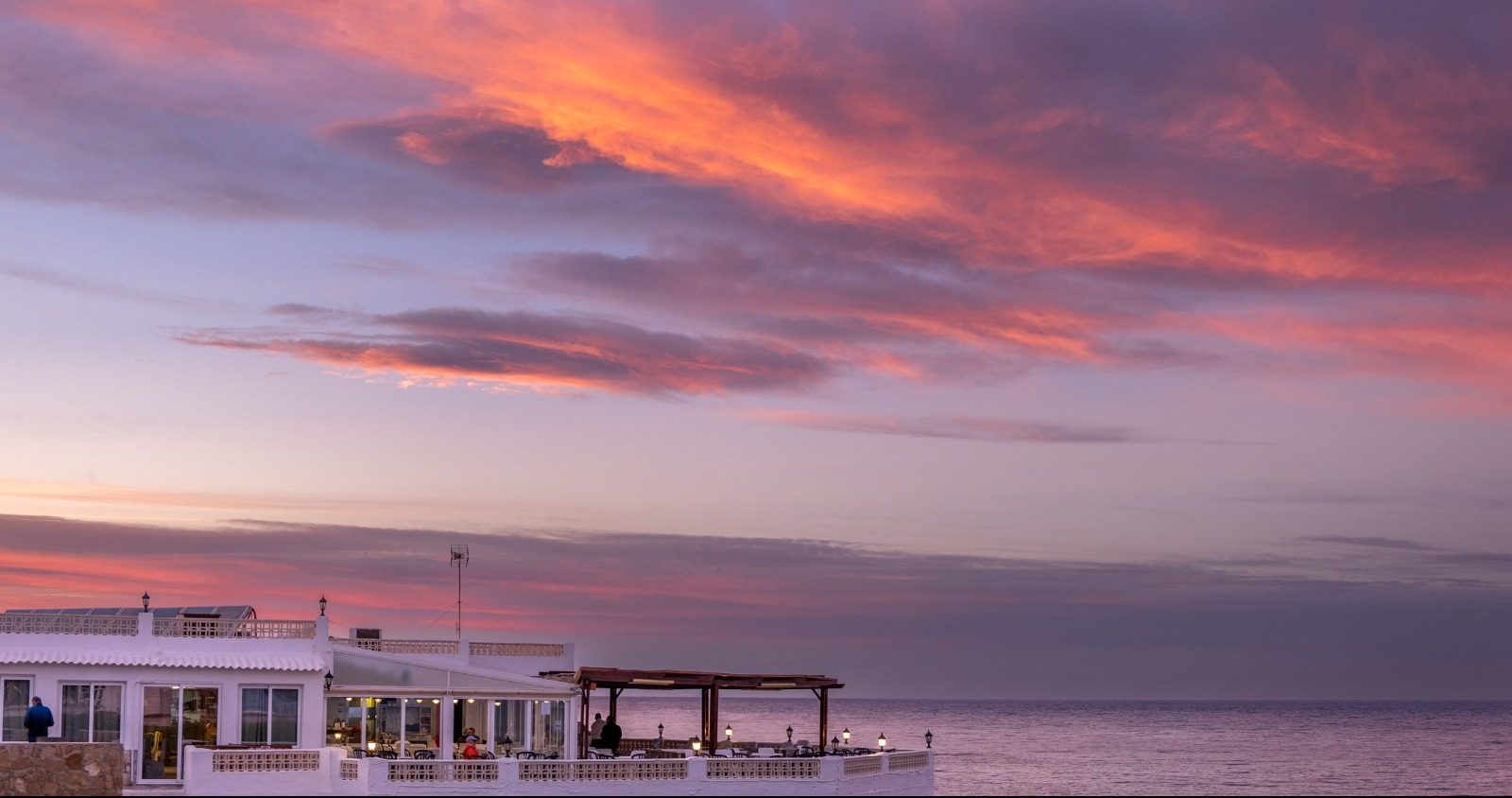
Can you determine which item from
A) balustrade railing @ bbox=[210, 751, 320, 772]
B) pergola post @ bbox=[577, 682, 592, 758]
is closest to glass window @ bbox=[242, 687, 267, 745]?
balustrade railing @ bbox=[210, 751, 320, 772]

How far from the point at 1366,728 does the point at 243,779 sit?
608 ft

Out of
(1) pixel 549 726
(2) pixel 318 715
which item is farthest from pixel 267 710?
(1) pixel 549 726

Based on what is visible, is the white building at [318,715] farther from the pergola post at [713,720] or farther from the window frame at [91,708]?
Answer: the pergola post at [713,720]

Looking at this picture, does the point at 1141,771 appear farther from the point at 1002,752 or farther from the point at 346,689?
the point at 346,689

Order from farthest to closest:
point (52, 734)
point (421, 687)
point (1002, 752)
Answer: point (1002, 752)
point (421, 687)
point (52, 734)

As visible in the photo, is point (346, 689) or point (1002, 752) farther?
point (1002, 752)

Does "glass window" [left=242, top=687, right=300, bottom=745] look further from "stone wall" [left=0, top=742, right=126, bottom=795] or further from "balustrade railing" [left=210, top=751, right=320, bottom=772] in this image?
"stone wall" [left=0, top=742, right=126, bottom=795]

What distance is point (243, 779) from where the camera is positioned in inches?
1375

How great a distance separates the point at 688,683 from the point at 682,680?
220 mm

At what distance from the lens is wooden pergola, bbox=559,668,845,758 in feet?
146

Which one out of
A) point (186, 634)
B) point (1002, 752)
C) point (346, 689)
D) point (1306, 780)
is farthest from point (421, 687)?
point (1002, 752)

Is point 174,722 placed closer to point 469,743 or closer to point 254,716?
point 254,716

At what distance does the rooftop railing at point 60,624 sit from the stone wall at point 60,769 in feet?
25.0

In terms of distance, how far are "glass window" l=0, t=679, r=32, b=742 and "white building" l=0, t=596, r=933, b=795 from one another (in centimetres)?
3
